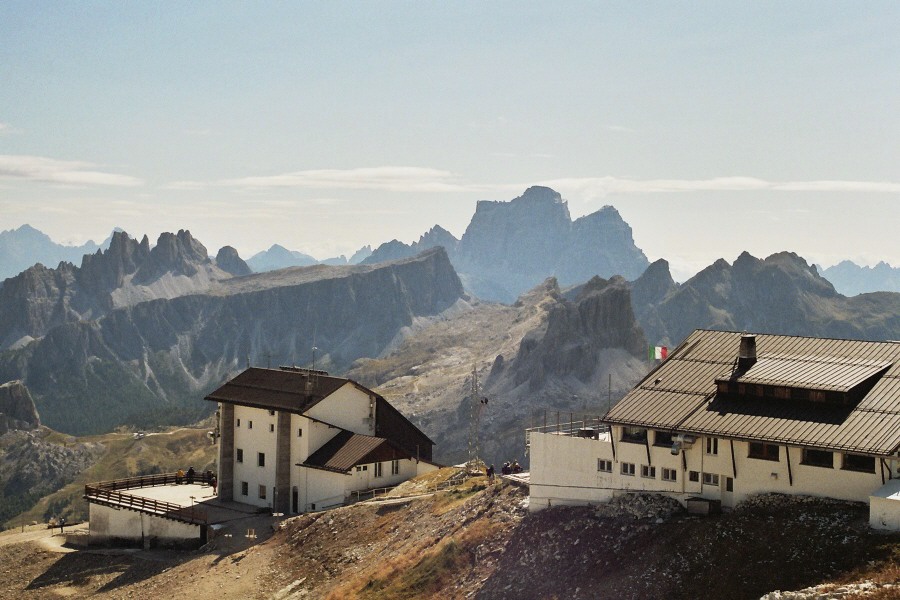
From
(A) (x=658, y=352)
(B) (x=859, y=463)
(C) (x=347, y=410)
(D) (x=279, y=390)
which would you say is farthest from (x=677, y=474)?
(D) (x=279, y=390)

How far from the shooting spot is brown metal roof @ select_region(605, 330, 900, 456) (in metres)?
44.4

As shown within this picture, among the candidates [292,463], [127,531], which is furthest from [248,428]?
[127,531]

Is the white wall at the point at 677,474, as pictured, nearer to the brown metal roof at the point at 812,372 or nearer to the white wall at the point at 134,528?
the brown metal roof at the point at 812,372

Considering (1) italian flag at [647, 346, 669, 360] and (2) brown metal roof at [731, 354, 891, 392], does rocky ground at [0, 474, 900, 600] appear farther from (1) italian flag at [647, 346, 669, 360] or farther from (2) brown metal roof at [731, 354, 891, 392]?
(1) italian flag at [647, 346, 669, 360]

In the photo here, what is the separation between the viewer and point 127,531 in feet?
271

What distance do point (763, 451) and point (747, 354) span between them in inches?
262

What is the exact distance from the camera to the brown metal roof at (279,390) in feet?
274

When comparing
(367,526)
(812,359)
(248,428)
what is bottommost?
(367,526)

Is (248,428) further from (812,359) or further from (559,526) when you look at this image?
(812,359)

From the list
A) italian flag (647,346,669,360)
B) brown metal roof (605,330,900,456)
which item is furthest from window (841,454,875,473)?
italian flag (647,346,669,360)

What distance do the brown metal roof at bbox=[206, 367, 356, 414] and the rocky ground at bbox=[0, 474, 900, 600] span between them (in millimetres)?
10165

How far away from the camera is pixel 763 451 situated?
46.4 metres

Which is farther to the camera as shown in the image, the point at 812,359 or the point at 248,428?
the point at 248,428

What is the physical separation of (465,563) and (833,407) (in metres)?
20.4
